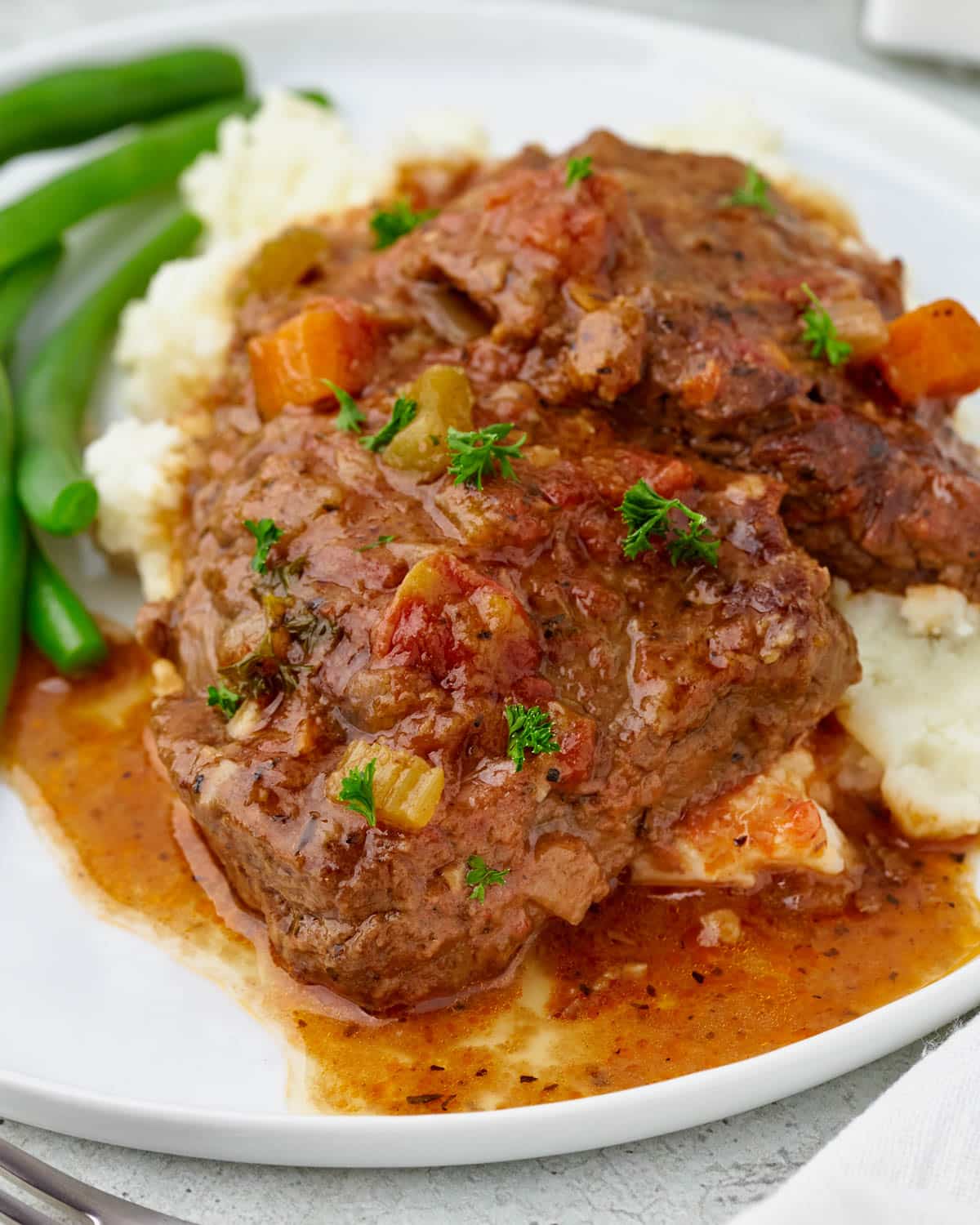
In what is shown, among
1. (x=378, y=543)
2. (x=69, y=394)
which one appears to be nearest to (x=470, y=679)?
(x=378, y=543)

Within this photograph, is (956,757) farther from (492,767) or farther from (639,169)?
(639,169)

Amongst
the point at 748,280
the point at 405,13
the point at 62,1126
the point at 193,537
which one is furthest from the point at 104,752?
the point at 405,13

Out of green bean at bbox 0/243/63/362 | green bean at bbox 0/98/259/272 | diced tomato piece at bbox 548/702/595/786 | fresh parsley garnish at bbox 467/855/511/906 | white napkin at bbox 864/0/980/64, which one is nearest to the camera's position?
fresh parsley garnish at bbox 467/855/511/906

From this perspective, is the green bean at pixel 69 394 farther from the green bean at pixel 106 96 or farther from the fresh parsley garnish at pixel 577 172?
the fresh parsley garnish at pixel 577 172

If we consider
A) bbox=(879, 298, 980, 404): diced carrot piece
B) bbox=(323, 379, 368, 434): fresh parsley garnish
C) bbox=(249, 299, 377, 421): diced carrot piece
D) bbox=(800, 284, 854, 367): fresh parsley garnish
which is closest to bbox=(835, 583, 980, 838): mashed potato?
bbox=(879, 298, 980, 404): diced carrot piece

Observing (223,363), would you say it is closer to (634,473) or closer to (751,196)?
(634,473)

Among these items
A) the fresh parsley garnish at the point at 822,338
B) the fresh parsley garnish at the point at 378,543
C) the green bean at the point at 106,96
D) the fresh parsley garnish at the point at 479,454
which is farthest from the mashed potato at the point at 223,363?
the fresh parsley garnish at the point at 479,454

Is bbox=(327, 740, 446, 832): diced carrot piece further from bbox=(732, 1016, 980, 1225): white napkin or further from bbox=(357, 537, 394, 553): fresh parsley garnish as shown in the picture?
bbox=(732, 1016, 980, 1225): white napkin
